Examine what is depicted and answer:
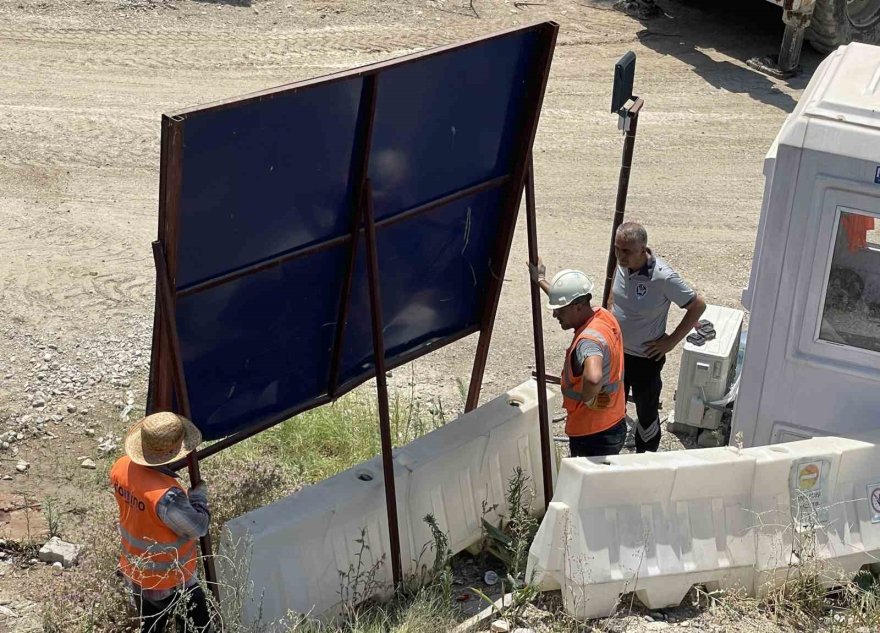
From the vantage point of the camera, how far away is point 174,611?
4.43 meters

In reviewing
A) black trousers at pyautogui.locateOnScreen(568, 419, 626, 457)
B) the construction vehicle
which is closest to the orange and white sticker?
black trousers at pyautogui.locateOnScreen(568, 419, 626, 457)

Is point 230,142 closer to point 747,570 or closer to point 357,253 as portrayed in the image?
point 357,253

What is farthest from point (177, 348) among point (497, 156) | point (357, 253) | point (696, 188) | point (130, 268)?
point (696, 188)

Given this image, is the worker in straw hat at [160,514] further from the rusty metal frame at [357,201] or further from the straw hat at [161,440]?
the rusty metal frame at [357,201]

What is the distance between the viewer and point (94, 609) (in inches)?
196

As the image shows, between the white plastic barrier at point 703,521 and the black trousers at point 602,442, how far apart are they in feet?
1.38

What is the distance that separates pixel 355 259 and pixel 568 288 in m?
1.05

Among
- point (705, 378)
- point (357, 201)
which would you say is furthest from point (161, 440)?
point (705, 378)

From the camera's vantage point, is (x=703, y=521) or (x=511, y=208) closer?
(x=703, y=521)

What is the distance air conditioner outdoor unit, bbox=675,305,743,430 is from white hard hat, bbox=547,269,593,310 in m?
1.70

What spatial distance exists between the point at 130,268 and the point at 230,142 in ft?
16.3

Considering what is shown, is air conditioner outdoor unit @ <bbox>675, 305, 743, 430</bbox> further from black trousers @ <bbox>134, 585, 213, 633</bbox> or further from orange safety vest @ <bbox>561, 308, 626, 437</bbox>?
black trousers @ <bbox>134, 585, 213, 633</bbox>

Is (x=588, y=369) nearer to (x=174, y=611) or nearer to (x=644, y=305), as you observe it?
(x=644, y=305)

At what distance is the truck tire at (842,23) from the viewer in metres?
14.0
